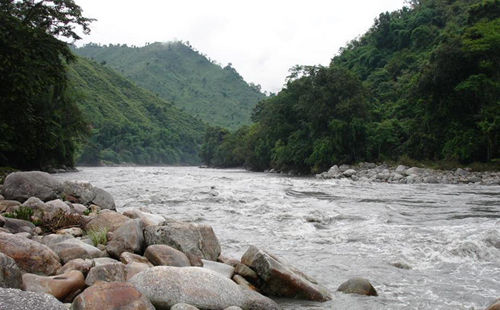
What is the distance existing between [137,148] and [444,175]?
3560 inches

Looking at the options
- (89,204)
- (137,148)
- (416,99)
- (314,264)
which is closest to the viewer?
(314,264)

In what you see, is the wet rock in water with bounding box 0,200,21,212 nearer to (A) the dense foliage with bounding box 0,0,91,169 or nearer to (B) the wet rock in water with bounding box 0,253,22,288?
(B) the wet rock in water with bounding box 0,253,22,288

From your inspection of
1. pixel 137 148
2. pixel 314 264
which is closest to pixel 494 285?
pixel 314 264

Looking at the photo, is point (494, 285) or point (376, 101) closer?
point (494, 285)

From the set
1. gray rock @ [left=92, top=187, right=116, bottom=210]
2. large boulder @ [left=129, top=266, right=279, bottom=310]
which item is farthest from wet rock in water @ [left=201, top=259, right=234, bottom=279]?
gray rock @ [left=92, top=187, right=116, bottom=210]

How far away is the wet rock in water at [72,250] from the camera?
5359 millimetres

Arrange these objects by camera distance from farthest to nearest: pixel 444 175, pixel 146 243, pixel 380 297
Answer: pixel 444 175 < pixel 146 243 < pixel 380 297

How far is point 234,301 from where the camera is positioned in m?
4.69

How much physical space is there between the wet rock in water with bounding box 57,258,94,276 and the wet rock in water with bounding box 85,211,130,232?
230 centimetres

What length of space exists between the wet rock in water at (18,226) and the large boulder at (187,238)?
2178 mm

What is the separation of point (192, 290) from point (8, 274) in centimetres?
188

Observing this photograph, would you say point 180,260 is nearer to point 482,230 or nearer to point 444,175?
point 482,230

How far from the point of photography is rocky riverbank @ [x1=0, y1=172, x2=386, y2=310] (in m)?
3.89

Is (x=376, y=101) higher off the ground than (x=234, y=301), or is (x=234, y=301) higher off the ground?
(x=376, y=101)
